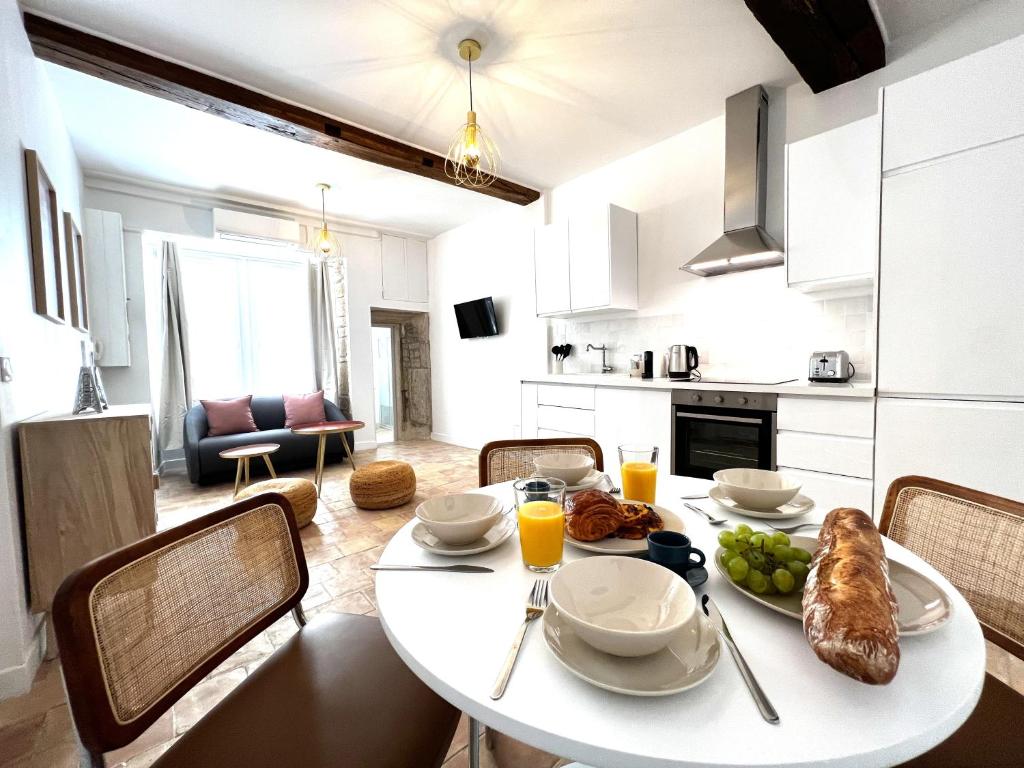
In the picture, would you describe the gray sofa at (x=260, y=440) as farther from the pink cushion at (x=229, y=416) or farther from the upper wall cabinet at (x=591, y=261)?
the upper wall cabinet at (x=591, y=261)

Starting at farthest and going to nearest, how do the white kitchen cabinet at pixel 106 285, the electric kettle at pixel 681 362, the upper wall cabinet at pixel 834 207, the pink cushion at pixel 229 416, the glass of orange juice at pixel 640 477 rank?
the pink cushion at pixel 229 416 < the white kitchen cabinet at pixel 106 285 < the electric kettle at pixel 681 362 < the upper wall cabinet at pixel 834 207 < the glass of orange juice at pixel 640 477

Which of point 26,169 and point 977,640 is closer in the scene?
point 977,640

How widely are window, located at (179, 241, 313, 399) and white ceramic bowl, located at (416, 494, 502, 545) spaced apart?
16.7ft

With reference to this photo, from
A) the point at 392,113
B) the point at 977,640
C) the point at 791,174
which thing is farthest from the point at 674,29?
the point at 977,640

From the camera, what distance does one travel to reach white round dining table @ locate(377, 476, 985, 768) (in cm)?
42

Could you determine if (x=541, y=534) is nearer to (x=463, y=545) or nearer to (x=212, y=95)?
(x=463, y=545)

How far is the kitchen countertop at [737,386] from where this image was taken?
2.12 meters

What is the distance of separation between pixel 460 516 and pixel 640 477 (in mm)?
457

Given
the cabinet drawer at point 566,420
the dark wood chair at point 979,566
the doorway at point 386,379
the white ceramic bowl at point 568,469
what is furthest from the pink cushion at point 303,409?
the dark wood chair at point 979,566

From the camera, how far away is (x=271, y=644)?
1732mm

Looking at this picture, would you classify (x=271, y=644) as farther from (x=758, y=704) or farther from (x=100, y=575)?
(x=758, y=704)

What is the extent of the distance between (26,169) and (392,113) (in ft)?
6.67

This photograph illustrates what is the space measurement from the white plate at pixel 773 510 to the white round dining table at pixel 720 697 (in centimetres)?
29

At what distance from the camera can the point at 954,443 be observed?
1.87 m
